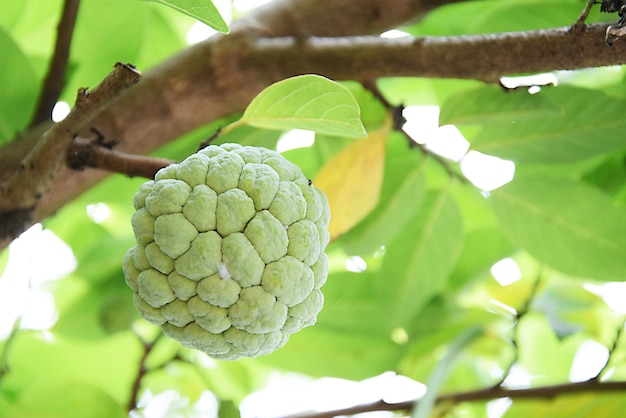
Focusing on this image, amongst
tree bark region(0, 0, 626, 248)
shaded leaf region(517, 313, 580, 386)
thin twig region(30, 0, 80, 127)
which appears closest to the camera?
tree bark region(0, 0, 626, 248)

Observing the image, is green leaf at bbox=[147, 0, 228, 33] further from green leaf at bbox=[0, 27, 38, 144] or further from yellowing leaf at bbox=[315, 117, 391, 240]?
green leaf at bbox=[0, 27, 38, 144]

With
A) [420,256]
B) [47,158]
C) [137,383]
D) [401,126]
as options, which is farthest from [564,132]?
[137,383]

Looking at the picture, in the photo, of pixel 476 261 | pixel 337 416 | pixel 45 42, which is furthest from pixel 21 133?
pixel 476 261

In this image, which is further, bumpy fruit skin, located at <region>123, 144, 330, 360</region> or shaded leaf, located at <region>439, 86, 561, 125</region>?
shaded leaf, located at <region>439, 86, 561, 125</region>

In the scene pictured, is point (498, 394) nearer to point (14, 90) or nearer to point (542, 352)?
point (542, 352)

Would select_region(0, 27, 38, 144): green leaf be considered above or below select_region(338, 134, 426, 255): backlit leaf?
above

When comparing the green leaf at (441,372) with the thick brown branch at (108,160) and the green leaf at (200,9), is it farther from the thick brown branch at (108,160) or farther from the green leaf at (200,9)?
the green leaf at (200,9)

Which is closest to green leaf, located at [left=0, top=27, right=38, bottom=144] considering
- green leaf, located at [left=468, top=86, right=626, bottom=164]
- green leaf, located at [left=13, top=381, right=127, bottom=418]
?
green leaf, located at [left=13, top=381, right=127, bottom=418]

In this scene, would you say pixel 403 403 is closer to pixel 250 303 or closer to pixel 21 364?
pixel 250 303

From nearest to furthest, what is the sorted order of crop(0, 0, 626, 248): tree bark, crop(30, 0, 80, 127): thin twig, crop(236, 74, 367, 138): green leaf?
crop(236, 74, 367, 138): green leaf → crop(0, 0, 626, 248): tree bark → crop(30, 0, 80, 127): thin twig

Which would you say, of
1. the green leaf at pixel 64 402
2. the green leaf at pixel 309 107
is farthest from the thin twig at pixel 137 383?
the green leaf at pixel 309 107
